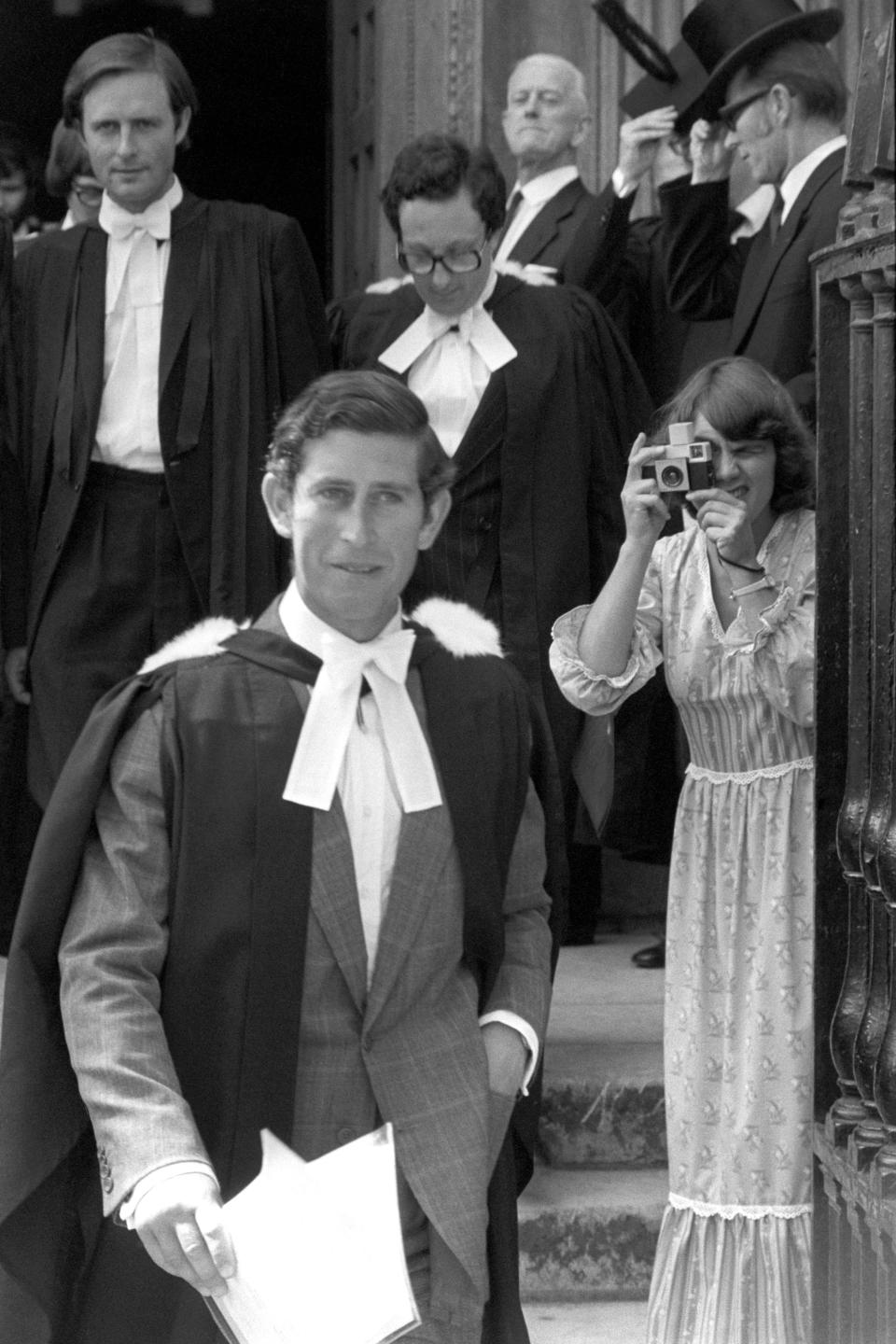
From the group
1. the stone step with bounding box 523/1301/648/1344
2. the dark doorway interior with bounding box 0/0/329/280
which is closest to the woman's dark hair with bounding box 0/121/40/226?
the dark doorway interior with bounding box 0/0/329/280

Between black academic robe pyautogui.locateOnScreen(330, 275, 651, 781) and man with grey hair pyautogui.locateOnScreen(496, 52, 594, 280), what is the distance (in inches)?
35.6

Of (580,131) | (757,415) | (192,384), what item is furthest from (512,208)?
(757,415)

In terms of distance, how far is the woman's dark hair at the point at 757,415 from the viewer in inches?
135

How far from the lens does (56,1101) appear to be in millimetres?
2258

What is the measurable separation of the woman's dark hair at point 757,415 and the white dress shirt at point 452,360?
90 centimetres

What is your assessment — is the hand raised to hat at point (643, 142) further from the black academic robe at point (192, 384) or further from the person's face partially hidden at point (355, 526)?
the person's face partially hidden at point (355, 526)

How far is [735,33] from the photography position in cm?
498

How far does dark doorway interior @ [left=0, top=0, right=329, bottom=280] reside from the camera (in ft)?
32.2

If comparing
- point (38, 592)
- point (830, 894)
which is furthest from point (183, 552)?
point (830, 894)

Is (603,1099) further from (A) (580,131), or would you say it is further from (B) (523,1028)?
(A) (580,131)

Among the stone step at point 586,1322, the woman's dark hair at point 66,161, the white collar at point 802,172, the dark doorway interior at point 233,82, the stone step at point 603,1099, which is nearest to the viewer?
the stone step at point 586,1322

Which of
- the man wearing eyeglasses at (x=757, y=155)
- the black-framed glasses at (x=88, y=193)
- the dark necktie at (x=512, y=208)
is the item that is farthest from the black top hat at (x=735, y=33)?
the black-framed glasses at (x=88, y=193)

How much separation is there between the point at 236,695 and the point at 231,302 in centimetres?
227

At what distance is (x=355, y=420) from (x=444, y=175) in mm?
1921
